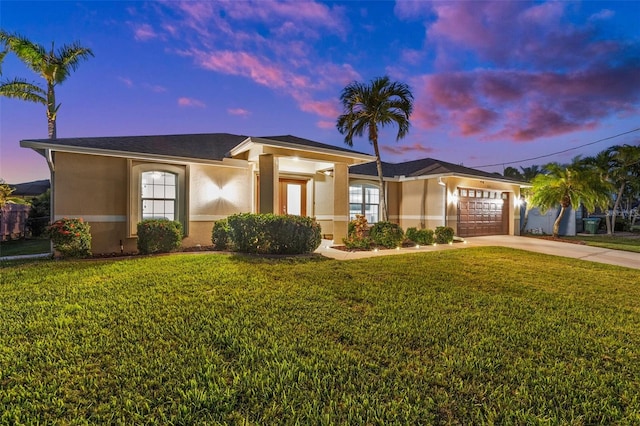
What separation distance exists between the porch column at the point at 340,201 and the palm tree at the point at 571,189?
1095cm

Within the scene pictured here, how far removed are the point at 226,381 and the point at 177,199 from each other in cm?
864

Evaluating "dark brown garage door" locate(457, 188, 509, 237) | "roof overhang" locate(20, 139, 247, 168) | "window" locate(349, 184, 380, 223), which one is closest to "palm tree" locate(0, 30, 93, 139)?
"roof overhang" locate(20, 139, 247, 168)

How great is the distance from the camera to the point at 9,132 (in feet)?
46.7

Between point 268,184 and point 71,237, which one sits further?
point 268,184

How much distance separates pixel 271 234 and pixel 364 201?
7.49 metres

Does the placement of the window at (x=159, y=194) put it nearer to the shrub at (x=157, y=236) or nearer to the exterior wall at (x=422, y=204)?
the shrub at (x=157, y=236)

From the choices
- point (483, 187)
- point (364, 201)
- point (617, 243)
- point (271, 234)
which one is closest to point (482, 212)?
point (483, 187)

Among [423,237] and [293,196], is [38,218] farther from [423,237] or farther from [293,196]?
[423,237]

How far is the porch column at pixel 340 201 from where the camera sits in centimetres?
1048

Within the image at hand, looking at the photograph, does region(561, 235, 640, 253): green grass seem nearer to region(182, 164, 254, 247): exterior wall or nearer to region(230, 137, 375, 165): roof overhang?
region(230, 137, 375, 165): roof overhang

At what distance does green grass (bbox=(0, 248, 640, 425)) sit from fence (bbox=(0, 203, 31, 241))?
10.4 meters

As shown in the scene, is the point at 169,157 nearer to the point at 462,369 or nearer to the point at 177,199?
the point at 177,199

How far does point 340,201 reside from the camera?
10500 mm

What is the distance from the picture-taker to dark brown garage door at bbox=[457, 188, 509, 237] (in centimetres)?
1441
